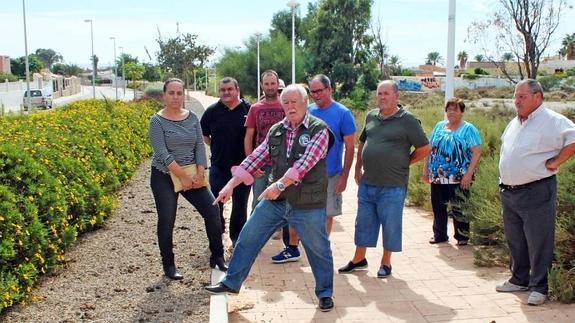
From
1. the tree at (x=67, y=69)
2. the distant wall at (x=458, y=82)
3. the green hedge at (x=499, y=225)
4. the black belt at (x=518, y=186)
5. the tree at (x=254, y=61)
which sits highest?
the tree at (x=67, y=69)

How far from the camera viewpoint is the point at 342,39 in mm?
36375

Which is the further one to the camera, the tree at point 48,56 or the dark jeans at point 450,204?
the tree at point 48,56

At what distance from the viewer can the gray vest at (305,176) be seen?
4.63m

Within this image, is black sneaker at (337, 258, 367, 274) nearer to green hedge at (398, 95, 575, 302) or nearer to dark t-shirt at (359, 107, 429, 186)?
dark t-shirt at (359, 107, 429, 186)

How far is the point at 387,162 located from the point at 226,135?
1731 mm

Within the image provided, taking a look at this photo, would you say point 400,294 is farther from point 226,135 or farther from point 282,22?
point 282,22

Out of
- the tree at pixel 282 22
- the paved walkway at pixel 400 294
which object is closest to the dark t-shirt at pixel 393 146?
the paved walkway at pixel 400 294

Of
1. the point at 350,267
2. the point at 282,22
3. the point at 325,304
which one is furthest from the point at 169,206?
the point at 282,22

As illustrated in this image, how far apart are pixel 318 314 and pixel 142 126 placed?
32.9 ft

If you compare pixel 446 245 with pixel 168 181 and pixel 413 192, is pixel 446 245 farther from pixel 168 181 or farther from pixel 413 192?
pixel 168 181

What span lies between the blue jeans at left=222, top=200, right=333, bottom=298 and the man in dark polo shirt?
1715 mm

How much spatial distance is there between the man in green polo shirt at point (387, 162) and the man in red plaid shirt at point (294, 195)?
94cm

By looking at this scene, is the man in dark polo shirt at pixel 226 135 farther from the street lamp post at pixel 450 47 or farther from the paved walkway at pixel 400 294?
the street lamp post at pixel 450 47

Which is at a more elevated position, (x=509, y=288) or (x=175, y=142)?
(x=175, y=142)
